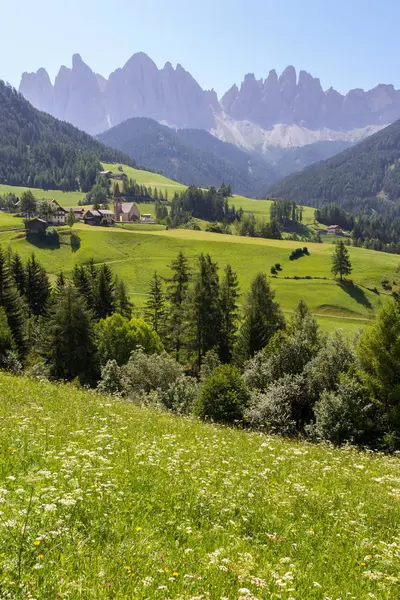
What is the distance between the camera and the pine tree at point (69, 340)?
51.0m

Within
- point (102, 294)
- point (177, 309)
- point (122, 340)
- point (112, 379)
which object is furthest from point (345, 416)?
point (102, 294)

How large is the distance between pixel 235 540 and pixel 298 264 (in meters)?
131

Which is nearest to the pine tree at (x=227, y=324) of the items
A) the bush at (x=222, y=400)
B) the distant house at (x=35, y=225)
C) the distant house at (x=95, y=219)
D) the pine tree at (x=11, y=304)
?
the pine tree at (x=11, y=304)

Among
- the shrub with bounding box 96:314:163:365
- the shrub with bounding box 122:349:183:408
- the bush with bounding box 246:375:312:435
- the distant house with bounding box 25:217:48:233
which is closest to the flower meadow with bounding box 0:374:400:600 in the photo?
the bush with bounding box 246:375:312:435

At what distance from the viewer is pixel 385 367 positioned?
28.1 m

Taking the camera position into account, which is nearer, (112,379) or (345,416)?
(345,416)

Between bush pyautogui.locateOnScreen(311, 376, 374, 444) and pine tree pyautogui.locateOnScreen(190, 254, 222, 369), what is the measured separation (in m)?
30.6

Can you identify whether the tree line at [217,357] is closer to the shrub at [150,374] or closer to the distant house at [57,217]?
the shrub at [150,374]

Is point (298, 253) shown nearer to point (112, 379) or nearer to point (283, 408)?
point (112, 379)

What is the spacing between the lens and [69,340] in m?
51.2

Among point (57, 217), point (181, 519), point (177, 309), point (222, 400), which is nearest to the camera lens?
point (181, 519)

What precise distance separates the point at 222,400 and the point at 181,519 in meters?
21.0

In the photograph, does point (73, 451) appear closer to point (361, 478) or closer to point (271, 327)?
point (361, 478)

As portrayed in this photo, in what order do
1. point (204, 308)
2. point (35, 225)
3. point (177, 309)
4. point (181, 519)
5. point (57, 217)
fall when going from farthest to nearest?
point (57, 217), point (35, 225), point (177, 309), point (204, 308), point (181, 519)
